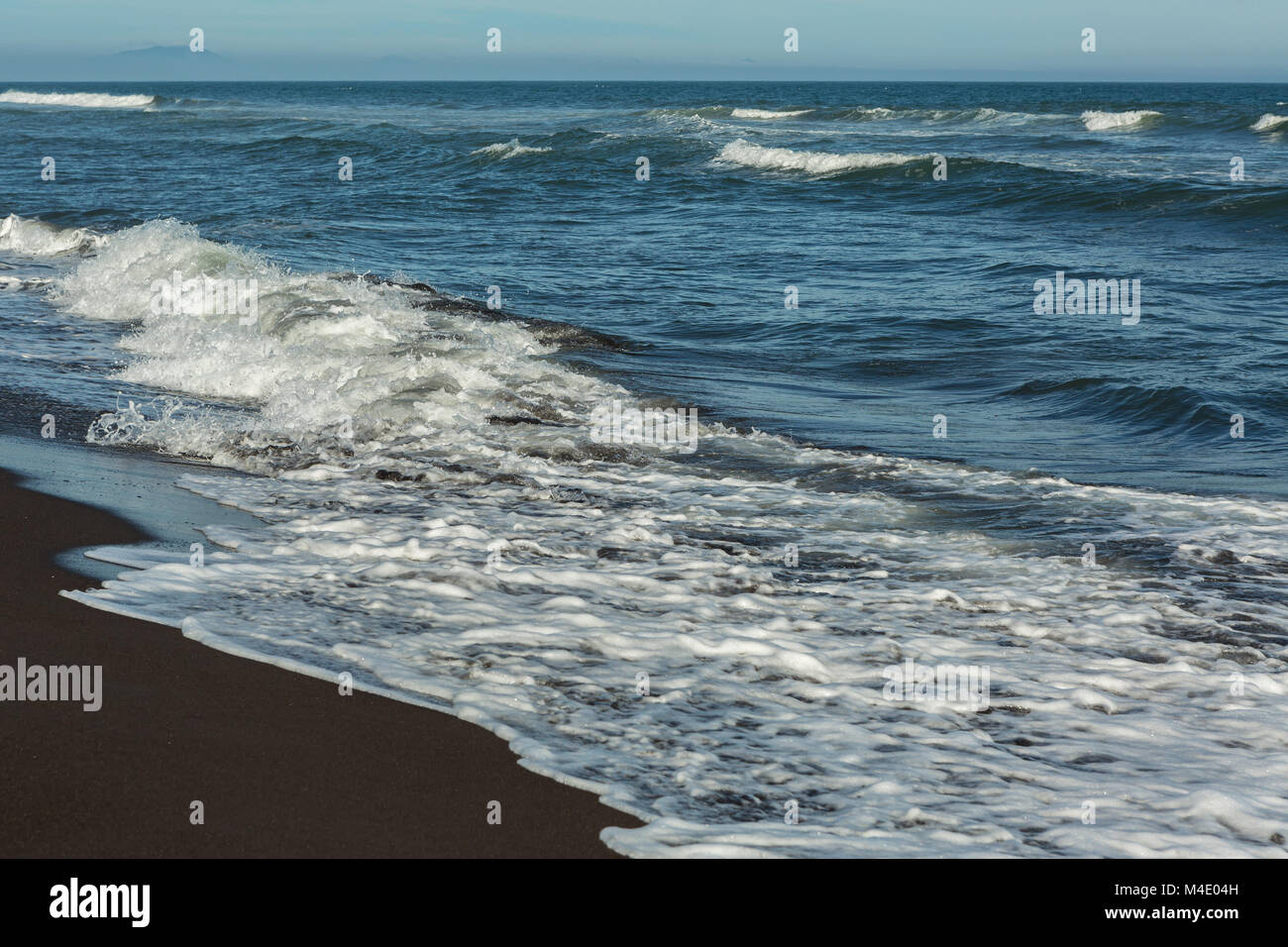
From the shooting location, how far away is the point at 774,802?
3434 mm

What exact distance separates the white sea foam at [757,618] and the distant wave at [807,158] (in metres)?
19.3

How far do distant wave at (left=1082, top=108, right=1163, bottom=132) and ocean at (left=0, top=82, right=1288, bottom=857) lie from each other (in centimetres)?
2019

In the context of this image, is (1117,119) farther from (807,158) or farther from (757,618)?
(757,618)

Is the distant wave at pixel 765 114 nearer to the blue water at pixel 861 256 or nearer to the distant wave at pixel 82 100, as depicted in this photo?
the blue water at pixel 861 256

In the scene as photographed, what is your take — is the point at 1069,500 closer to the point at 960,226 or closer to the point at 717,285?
the point at 717,285

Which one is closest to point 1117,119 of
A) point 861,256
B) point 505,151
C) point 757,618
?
point 505,151

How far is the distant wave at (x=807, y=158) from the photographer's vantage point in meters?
25.9

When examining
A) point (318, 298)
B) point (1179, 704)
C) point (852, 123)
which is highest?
point (852, 123)

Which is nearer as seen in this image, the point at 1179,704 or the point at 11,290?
the point at 1179,704

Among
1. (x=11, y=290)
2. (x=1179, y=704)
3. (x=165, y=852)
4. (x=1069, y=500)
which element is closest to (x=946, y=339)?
(x=1069, y=500)

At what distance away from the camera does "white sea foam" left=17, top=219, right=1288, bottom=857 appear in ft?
11.5

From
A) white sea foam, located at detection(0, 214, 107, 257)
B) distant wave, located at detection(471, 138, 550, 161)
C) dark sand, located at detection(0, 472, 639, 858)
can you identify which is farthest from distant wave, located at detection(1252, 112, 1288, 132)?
dark sand, located at detection(0, 472, 639, 858)

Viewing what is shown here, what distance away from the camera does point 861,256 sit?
1620 centimetres

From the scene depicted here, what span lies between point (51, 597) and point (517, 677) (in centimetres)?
196
